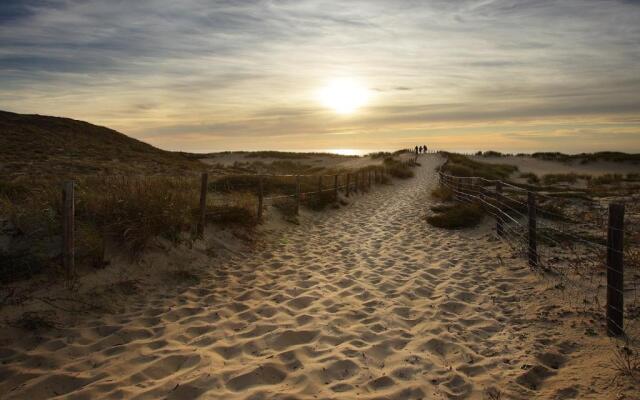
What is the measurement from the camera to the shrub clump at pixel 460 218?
11.1 m

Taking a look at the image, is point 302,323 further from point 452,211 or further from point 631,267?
point 452,211

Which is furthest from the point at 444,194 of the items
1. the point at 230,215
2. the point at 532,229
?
the point at 230,215

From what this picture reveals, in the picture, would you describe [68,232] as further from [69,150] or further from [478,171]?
[478,171]

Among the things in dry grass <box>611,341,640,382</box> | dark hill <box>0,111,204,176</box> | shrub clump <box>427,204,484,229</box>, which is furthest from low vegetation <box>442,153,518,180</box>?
dry grass <box>611,341,640,382</box>

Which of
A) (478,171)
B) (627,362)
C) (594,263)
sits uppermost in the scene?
(478,171)

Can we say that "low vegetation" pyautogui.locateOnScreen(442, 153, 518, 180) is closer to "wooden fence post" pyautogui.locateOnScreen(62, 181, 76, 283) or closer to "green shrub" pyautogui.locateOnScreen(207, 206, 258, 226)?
"green shrub" pyautogui.locateOnScreen(207, 206, 258, 226)

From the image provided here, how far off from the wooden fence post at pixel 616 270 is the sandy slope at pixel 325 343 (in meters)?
0.30

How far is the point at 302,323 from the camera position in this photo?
4.94m

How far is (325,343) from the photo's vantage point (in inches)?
173

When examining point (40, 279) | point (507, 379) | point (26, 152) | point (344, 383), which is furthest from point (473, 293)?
point (26, 152)

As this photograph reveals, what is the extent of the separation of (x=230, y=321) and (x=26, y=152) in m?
17.6

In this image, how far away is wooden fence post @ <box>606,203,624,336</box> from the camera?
4172mm

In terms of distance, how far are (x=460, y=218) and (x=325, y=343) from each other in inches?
312

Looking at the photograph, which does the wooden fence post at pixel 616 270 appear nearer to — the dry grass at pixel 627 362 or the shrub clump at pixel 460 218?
the dry grass at pixel 627 362
